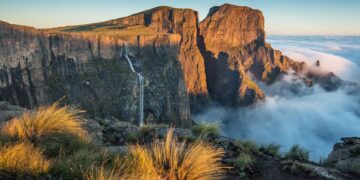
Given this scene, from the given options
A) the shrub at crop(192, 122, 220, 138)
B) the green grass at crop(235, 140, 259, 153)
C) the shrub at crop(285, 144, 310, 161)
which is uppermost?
the shrub at crop(192, 122, 220, 138)

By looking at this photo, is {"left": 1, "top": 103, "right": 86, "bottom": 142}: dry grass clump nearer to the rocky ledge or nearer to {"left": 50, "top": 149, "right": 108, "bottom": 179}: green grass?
{"left": 50, "top": 149, "right": 108, "bottom": 179}: green grass

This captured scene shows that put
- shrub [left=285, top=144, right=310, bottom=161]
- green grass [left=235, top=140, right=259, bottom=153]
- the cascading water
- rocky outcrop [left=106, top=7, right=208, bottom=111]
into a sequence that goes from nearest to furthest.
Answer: green grass [left=235, top=140, right=259, bottom=153] < shrub [left=285, top=144, right=310, bottom=161] < the cascading water < rocky outcrop [left=106, top=7, right=208, bottom=111]

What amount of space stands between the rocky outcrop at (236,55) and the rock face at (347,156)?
137 m

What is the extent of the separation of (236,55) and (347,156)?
168345 mm

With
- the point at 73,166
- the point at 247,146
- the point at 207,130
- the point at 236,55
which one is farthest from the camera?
the point at 236,55

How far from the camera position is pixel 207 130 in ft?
34.0

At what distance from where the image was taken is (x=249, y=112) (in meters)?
150

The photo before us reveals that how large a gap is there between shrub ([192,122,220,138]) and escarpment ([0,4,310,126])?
413cm

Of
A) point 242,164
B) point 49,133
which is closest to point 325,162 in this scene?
point 242,164

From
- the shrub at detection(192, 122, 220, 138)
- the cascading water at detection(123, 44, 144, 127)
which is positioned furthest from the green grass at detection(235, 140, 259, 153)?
the cascading water at detection(123, 44, 144, 127)

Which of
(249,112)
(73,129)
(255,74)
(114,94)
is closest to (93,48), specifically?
(114,94)

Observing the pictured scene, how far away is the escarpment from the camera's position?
61.6m

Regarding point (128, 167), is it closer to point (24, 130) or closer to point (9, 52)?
point (24, 130)

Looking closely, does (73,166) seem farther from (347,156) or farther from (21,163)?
(347,156)
